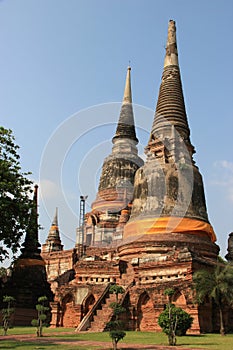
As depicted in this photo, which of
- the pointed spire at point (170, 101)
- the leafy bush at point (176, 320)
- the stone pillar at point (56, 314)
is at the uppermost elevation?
the pointed spire at point (170, 101)

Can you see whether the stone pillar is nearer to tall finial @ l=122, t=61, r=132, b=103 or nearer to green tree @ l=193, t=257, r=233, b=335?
Result: green tree @ l=193, t=257, r=233, b=335

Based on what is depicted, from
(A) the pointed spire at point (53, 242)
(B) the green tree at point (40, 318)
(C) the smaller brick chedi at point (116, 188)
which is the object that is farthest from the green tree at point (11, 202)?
(A) the pointed spire at point (53, 242)

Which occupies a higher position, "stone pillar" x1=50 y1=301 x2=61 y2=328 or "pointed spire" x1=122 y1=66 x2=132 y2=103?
"pointed spire" x1=122 y1=66 x2=132 y2=103

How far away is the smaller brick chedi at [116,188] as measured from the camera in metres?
44.9

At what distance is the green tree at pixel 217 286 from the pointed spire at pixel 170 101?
1698 cm

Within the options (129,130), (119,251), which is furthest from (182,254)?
(129,130)

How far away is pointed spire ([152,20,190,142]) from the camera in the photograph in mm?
36188

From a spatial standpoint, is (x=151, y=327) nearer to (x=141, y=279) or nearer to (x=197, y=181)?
(x=141, y=279)

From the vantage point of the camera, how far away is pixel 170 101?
123ft

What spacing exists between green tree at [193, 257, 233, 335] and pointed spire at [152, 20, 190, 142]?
16977 mm

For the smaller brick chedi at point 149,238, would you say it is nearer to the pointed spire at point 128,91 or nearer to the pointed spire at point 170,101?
the pointed spire at point 170,101

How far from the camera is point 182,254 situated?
78.1 ft

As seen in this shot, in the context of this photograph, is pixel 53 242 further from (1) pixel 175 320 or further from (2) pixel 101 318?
(1) pixel 175 320

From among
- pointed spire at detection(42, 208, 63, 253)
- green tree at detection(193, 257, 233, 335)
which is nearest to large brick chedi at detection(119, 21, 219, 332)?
green tree at detection(193, 257, 233, 335)
